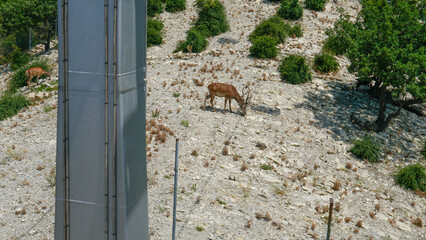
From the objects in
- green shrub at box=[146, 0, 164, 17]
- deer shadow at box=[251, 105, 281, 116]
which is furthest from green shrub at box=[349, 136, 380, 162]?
green shrub at box=[146, 0, 164, 17]

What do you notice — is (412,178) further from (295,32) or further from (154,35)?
(154,35)

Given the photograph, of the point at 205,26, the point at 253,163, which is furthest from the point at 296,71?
the point at 205,26

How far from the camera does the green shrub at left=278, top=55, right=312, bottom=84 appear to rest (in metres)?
23.5

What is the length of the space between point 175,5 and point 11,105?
20810 millimetres

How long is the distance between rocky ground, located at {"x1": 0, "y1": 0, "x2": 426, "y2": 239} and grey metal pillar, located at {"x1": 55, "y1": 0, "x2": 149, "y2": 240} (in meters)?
3.53

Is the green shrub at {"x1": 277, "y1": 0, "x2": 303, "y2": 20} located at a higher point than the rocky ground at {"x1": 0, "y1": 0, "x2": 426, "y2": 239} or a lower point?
higher

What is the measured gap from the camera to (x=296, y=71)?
78.1 feet

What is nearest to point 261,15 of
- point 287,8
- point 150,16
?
point 287,8

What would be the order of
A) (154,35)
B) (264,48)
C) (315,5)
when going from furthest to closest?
(315,5), (154,35), (264,48)

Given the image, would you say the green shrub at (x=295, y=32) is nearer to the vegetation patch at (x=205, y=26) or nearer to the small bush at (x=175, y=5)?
the vegetation patch at (x=205, y=26)

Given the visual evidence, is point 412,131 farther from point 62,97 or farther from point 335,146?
point 62,97

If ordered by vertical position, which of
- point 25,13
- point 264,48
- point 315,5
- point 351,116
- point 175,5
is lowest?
point 351,116

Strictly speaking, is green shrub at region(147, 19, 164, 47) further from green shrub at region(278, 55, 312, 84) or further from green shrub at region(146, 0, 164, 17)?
green shrub at region(278, 55, 312, 84)

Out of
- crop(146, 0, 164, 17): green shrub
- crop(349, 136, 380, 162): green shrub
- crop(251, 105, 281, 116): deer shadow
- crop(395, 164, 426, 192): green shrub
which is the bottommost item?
crop(395, 164, 426, 192): green shrub
